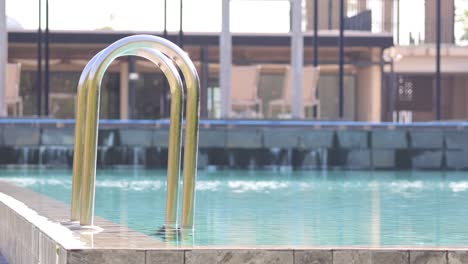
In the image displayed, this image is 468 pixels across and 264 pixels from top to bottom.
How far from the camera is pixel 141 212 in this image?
21.7ft

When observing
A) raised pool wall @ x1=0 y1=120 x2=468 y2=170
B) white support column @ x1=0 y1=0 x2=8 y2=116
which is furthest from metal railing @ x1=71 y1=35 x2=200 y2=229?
white support column @ x1=0 y1=0 x2=8 y2=116

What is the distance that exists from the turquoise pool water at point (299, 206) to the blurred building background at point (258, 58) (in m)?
4.88

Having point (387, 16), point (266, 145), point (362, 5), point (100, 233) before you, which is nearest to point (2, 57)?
point (266, 145)

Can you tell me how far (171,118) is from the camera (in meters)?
4.89

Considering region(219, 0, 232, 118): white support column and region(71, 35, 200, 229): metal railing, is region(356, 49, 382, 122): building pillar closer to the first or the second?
region(219, 0, 232, 118): white support column

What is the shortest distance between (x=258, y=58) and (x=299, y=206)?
16.6 meters

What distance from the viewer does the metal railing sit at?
4777 mm

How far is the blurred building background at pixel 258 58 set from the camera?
17531mm

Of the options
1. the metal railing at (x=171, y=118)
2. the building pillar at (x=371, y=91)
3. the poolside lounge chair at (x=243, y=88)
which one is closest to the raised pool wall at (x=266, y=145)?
the poolside lounge chair at (x=243, y=88)

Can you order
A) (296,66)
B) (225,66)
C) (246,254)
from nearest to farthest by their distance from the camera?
(246,254)
(225,66)
(296,66)

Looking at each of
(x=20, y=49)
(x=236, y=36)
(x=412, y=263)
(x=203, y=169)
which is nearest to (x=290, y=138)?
(x=203, y=169)

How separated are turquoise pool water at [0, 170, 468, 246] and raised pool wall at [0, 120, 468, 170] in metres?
2.30

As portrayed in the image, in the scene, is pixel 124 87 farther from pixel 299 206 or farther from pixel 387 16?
pixel 299 206

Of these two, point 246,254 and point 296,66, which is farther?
point 296,66
